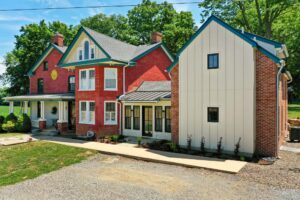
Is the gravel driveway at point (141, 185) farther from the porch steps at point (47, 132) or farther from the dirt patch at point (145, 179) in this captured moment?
the porch steps at point (47, 132)

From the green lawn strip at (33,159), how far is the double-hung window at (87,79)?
16.9 ft

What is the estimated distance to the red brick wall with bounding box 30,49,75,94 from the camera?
24920 mm

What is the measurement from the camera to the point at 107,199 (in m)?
7.61

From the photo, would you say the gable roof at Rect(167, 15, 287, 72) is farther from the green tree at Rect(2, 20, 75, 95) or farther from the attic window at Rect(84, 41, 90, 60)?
the green tree at Rect(2, 20, 75, 95)

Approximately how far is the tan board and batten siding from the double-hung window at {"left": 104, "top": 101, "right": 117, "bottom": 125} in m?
6.24

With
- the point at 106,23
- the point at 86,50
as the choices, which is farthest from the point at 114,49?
the point at 106,23

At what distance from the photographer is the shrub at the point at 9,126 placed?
21094 millimetres

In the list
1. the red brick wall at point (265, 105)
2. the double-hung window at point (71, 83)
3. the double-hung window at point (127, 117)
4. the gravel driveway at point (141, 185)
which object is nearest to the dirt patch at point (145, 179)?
the gravel driveway at point (141, 185)

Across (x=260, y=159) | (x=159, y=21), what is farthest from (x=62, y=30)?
(x=260, y=159)

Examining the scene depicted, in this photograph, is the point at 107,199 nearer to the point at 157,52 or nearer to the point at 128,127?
the point at 128,127

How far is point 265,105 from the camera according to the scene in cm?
1208

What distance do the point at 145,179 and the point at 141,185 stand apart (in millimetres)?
646

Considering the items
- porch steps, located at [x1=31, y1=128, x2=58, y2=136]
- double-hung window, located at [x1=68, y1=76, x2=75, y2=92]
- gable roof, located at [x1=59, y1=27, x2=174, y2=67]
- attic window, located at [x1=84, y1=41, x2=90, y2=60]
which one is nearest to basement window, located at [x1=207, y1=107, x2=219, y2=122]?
gable roof, located at [x1=59, y1=27, x2=174, y2=67]

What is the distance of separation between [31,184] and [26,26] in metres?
41.3
